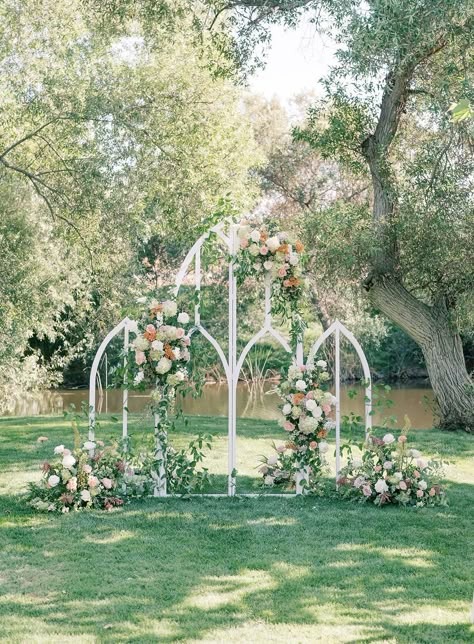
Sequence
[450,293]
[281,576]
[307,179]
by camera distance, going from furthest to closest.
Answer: [307,179] → [450,293] → [281,576]

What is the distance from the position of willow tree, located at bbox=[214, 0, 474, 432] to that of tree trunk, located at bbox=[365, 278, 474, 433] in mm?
15

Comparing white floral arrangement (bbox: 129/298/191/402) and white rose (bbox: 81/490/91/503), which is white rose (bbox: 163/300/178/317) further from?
white rose (bbox: 81/490/91/503)

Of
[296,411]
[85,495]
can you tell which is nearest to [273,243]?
[296,411]

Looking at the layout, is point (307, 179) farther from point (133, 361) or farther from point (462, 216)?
point (133, 361)

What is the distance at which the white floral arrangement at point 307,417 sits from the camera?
6.88 meters

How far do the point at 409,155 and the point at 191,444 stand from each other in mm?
6675

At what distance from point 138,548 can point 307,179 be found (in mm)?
14988

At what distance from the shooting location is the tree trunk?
453 inches

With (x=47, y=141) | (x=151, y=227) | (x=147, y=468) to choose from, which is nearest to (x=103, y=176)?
(x=47, y=141)

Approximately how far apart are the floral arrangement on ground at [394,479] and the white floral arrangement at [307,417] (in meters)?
0.32

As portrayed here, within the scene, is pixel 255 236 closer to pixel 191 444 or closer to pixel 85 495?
pixel 191 444

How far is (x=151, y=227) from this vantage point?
555 inches

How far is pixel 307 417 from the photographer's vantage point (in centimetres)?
687

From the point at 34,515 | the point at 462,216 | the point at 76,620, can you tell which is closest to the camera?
the point at 76,620
